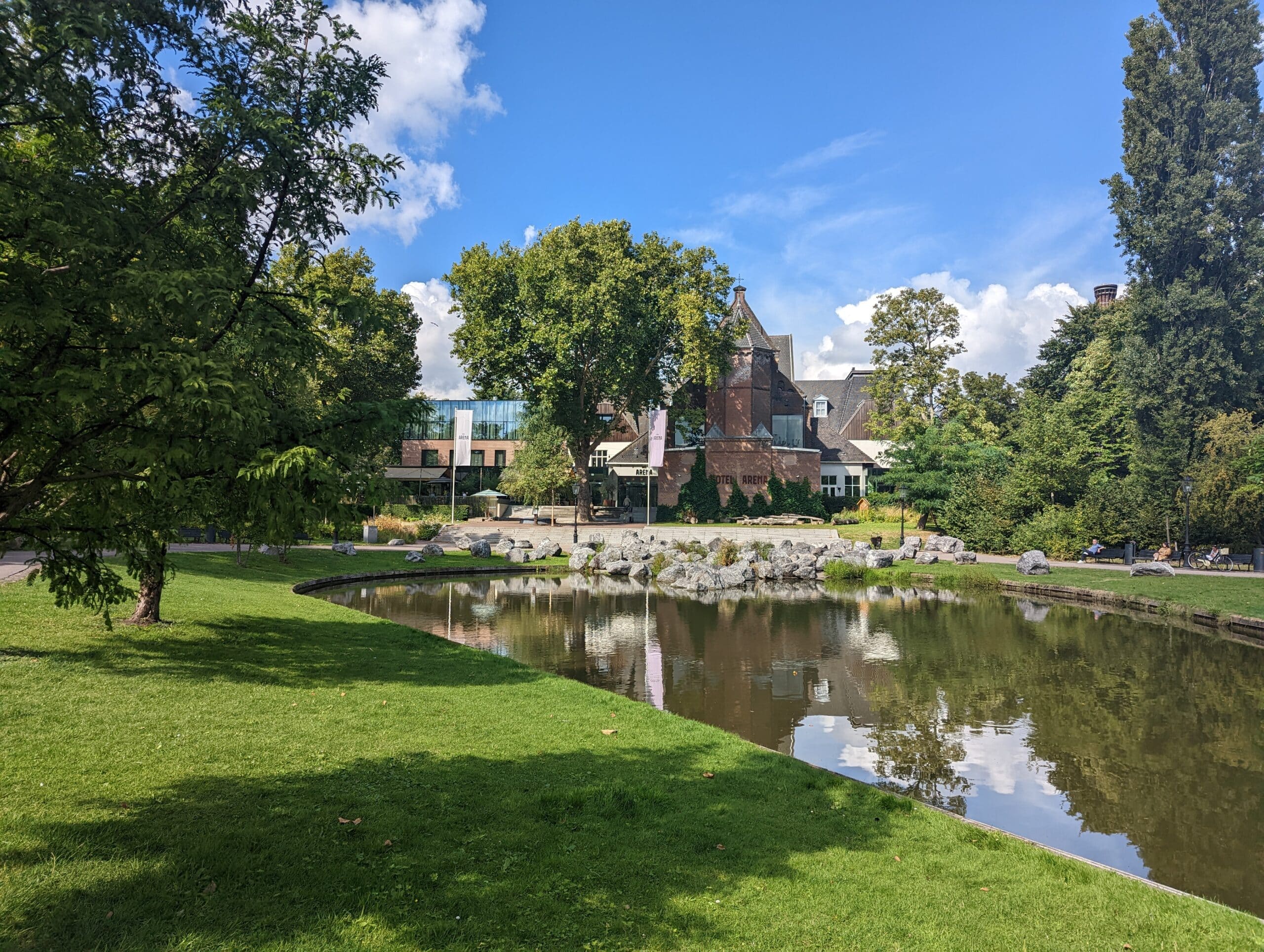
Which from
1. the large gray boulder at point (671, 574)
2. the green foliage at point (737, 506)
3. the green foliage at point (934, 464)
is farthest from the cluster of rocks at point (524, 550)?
the green foliage at point (934, 464)

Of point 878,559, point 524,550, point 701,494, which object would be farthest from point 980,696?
point 701,494

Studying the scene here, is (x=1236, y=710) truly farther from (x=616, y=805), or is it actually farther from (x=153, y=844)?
(x=153, y=844)

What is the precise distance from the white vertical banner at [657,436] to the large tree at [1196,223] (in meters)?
24.5

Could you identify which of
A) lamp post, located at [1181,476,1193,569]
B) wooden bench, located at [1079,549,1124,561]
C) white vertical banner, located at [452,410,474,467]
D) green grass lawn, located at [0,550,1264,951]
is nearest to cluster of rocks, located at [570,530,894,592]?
wooden bench, located at [1079,549,1124,561]

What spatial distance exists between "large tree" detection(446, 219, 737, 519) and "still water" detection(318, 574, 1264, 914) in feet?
72.1

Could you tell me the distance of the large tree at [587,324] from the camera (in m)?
42.1

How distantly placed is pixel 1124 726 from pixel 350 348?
44793mm

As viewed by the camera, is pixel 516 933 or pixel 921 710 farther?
pixel 921 710

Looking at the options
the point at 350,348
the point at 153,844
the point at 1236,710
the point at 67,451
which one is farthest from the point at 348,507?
the point at 350,348

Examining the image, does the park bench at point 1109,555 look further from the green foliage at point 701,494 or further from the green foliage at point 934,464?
the green foliage at point 701,494

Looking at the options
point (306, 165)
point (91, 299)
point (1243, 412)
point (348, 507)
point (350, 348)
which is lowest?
point (348, 507)

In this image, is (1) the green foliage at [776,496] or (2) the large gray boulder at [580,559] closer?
(2) the large gray boulder at [580,559]

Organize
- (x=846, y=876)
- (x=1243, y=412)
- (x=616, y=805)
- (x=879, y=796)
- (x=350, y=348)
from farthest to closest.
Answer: (x=350, y=348)
(x=1243, y=412)
(x=879, y=796)
(x=616, y=805)
(x=846, y=876)

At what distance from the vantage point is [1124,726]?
36.1ft
